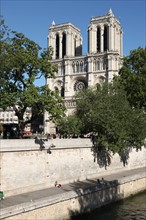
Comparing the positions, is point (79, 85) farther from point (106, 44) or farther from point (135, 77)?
point (135, 77)

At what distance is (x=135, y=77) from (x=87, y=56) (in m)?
34.6

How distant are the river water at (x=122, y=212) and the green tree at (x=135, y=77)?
16307 mm

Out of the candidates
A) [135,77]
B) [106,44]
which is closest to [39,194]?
[135,77]

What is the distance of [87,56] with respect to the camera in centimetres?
7869

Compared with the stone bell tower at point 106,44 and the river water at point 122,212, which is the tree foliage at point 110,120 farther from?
the stone bell tower at point 106,44

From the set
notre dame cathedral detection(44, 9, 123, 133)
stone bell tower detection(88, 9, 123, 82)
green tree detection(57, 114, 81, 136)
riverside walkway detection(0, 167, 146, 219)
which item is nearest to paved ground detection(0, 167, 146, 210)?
riverside walkway detection(0, 167, 146, 219)

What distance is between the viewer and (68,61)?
80.5m

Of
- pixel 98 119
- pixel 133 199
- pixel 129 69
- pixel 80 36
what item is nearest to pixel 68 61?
pixel 80 36

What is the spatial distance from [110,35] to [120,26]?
705 cm

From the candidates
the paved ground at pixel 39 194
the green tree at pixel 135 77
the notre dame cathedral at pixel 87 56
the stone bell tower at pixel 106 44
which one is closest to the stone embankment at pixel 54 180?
the paved ground at pixel 39 194

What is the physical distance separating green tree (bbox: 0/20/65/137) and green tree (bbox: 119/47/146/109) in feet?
53.1

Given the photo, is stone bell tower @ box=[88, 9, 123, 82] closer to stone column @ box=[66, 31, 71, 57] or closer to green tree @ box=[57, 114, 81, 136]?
stone column @ box=[66, 31, 71, 57]

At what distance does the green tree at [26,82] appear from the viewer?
92.9ft

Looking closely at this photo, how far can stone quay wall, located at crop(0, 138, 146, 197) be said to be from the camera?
24.0 m
